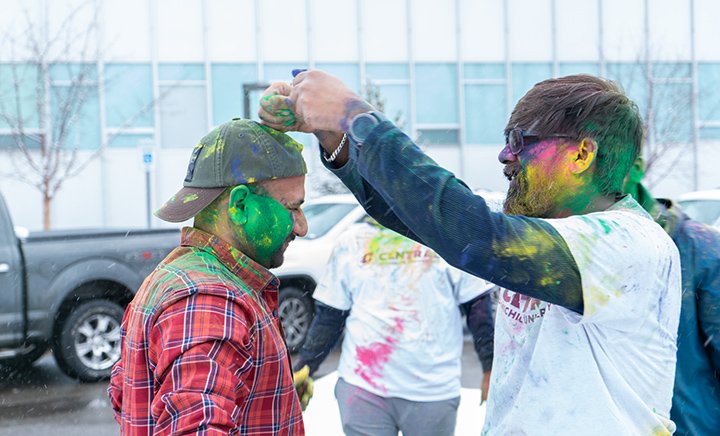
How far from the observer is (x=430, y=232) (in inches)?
65.4

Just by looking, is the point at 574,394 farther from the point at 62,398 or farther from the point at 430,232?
the point at 62,398

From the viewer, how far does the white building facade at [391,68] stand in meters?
21.5

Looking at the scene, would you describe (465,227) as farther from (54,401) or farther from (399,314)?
(54,401)

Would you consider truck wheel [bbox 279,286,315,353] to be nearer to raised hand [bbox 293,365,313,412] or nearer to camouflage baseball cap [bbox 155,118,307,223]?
raised hand [bbox 293,365,313,412]

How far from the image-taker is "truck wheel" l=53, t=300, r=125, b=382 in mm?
8391

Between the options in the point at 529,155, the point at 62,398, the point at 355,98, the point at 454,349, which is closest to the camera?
the point at 355,98

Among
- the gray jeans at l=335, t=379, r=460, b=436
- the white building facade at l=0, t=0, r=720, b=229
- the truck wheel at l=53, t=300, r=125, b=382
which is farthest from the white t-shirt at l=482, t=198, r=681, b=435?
the white building facade at l=0, t=0, r=720, b=229

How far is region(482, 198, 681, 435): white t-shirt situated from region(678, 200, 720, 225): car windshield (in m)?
6.37

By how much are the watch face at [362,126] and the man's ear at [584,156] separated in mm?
547

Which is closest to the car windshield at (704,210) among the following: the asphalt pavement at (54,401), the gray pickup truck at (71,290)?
the asphalt pavement at (54,401)

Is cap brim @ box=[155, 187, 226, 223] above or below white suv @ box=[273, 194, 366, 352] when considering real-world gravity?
above

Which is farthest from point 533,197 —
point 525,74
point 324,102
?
point 525,74

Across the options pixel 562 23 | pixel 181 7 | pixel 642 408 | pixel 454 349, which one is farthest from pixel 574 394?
pixel 562 23

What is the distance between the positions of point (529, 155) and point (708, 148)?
80.9 ft
